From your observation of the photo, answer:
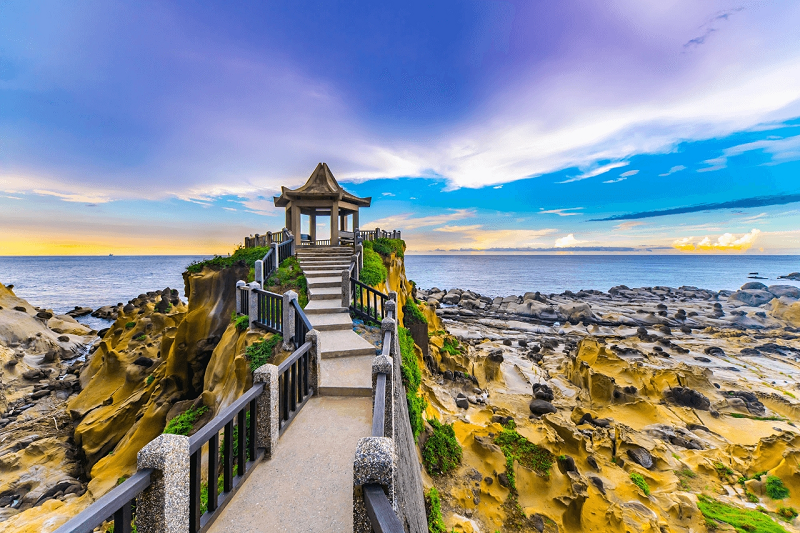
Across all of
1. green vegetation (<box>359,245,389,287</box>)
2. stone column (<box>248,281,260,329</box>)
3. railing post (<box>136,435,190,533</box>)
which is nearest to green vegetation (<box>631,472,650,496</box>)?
green vegetation (<box>359,245,389,287</box>)

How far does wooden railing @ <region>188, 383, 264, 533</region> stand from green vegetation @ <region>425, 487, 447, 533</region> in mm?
4598

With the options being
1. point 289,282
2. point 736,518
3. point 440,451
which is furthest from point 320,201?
point 736,518

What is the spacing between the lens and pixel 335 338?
8.83 meters

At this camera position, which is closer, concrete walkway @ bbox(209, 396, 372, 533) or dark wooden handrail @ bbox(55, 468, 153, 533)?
dark wooden handrail @ bbox(55, 468, 153, 533)

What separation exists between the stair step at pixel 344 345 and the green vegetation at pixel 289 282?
3.31 meters

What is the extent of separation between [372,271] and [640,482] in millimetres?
12093

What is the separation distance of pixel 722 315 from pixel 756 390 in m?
27.1

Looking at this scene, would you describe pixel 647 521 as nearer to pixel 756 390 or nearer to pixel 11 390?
pixel 756 390

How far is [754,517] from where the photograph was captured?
322 inches

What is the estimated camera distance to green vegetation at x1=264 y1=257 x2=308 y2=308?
1254 cm

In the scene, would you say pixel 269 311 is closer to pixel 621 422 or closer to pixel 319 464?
pixel 319 464

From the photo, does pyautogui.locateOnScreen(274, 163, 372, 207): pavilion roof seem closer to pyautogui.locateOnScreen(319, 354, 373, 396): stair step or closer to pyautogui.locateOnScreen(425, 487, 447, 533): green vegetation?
pyautogui.locateOnScreen(319, 354, 373, 396): stair step

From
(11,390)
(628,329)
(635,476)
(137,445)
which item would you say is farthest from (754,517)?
(11,390)

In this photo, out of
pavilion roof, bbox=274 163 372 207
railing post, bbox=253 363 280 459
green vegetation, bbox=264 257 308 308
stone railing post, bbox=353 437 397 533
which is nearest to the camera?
stone railing post, bbox=353 437 397 533
